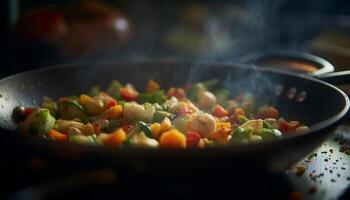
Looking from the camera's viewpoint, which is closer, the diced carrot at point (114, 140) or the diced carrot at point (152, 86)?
the diced carrot at point (114, 140)

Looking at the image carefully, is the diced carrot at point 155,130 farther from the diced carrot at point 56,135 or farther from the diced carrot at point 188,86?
the diced carrot at point 188,86

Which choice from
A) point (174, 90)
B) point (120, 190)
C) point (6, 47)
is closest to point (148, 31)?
point (6, 47)

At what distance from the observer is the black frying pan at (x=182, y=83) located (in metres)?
0.77

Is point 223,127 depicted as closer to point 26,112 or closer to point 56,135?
point 56,135

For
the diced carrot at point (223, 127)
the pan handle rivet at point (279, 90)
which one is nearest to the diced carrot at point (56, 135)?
the diced carrot at point (223, 127)

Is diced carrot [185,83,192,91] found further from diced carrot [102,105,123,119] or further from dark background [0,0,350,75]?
dark background [0,0,350,75]

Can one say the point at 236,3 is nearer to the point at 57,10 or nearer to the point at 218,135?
the point at 57,10

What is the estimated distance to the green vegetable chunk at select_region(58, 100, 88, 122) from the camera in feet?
4.23

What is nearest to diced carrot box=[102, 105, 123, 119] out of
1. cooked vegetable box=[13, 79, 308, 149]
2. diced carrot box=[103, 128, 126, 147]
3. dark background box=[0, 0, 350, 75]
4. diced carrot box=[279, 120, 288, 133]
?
cooked vegetable box=[13, 79, 308, 149]

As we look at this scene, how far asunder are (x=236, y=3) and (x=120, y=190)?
6.40 feet

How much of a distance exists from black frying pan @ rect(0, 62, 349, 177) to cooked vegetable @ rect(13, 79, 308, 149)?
0.13 ft

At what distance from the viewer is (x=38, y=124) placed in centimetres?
113

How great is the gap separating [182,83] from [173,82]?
3 cm

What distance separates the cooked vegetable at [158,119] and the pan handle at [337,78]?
0.47 feet
